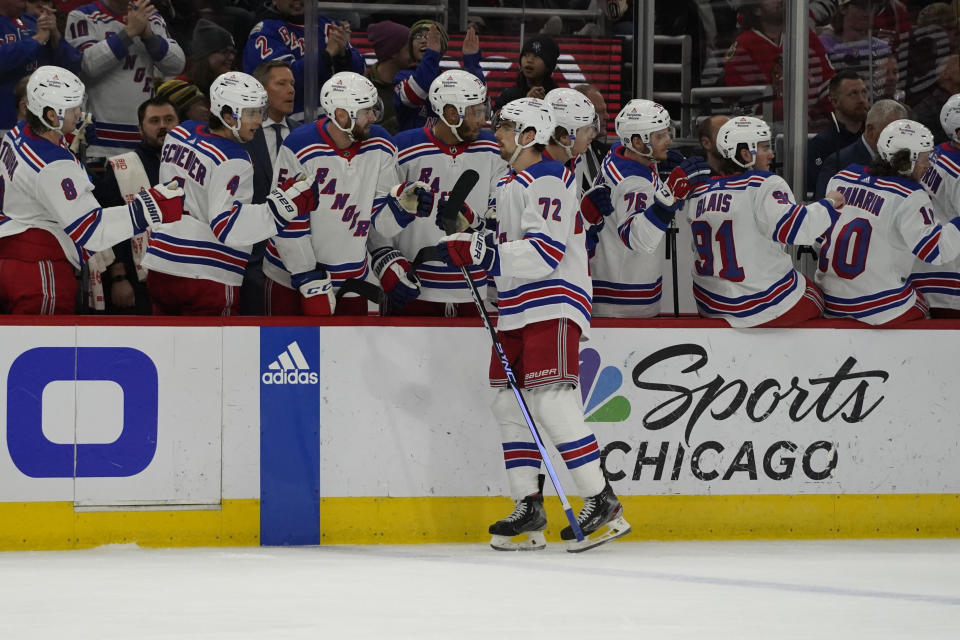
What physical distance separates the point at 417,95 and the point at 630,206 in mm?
1133

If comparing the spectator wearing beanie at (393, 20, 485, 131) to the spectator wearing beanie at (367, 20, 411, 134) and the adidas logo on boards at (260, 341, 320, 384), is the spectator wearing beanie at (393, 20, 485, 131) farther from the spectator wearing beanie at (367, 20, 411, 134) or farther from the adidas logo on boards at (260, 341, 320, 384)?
the adidas logo on boards at (260, 341, 320, 384)

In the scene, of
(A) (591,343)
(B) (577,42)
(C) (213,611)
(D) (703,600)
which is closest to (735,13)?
(B) (577,42)

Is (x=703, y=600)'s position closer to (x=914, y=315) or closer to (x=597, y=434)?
(x=597, y=434)

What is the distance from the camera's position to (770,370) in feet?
17.5

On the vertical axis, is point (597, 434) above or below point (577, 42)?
below

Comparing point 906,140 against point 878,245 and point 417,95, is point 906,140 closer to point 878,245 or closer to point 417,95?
point 878,245

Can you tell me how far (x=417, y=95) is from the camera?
6.08 m

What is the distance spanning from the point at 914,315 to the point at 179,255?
9.34 ft

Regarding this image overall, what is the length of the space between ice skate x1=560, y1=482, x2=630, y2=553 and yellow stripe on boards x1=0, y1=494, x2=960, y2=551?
36cm

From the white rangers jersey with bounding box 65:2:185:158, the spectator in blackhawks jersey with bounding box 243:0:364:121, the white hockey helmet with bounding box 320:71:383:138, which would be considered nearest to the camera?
the white hockey helmet with bounding box 320:71:383:138

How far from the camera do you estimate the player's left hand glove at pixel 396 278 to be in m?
5.32

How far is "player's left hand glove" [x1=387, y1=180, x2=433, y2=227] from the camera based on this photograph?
200 inches

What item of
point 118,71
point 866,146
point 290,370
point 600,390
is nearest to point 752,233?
point 600,390

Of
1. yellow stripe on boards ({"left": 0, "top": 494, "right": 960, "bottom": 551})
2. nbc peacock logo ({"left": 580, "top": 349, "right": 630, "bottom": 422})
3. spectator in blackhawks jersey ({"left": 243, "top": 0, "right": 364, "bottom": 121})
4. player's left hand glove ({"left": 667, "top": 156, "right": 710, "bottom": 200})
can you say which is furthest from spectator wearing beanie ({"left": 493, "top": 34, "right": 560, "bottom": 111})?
yellow stripe on boards ({"left": 0, "top": 494, "right": 960, "bottom": 551})
